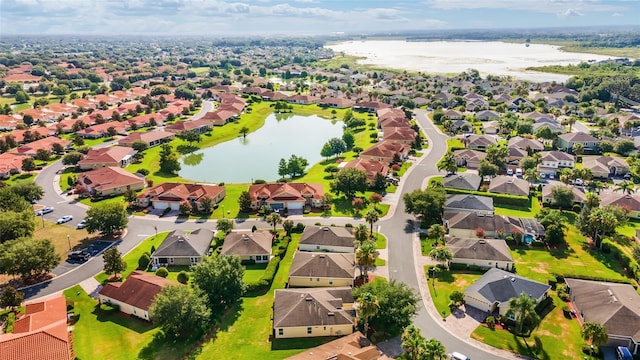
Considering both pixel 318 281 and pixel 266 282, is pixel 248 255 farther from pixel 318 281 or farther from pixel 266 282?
pixel 318 281

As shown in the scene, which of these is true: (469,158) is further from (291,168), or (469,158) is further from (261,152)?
(261,152)

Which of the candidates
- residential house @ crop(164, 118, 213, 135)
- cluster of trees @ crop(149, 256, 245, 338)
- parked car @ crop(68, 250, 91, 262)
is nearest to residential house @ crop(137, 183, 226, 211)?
parked car @ crop(68, 250, 91, 262)

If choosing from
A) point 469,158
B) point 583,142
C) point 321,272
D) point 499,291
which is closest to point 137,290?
point 321,272

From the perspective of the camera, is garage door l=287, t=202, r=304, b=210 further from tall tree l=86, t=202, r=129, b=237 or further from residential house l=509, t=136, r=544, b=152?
residential house l=509, t=136, r=544, b=152

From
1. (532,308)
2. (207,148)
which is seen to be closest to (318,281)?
(532,308)

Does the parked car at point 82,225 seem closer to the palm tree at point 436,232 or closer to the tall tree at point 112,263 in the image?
the tall tree at point 112,263

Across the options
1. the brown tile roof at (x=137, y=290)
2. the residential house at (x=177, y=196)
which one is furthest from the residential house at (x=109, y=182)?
the brown tile roof at (x=137, y=290)
